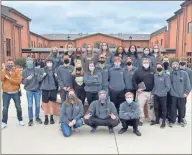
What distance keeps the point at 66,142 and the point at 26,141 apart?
94 cm

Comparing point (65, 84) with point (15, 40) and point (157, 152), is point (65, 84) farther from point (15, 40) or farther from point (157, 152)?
point (15, 40)

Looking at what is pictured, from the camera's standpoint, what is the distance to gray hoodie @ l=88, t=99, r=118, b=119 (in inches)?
264

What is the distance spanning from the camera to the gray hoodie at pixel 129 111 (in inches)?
259

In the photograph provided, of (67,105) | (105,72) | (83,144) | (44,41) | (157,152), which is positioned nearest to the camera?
(157,152)

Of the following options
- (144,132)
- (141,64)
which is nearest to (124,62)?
(141,64)

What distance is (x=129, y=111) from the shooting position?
22.1ft

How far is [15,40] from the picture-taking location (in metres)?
36.8

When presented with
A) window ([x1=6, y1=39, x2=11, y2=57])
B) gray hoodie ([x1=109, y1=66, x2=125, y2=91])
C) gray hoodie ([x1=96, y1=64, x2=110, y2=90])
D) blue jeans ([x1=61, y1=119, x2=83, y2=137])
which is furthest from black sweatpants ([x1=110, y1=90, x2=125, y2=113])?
window ([x1=6, y1=39, x2=11, y2=57])

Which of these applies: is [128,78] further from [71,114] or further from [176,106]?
[71,114]

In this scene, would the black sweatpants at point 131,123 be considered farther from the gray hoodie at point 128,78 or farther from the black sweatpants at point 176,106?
the black sweatpants at point 176,106

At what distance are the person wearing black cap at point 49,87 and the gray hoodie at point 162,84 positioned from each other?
2.93m

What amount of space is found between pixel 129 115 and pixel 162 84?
1.46 meters

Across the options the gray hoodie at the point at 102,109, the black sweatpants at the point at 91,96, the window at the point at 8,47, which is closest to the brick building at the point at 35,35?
the window at the point at 8,47

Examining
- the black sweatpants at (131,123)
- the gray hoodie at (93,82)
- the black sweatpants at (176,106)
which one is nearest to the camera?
the black sweatpants at (131,123)
